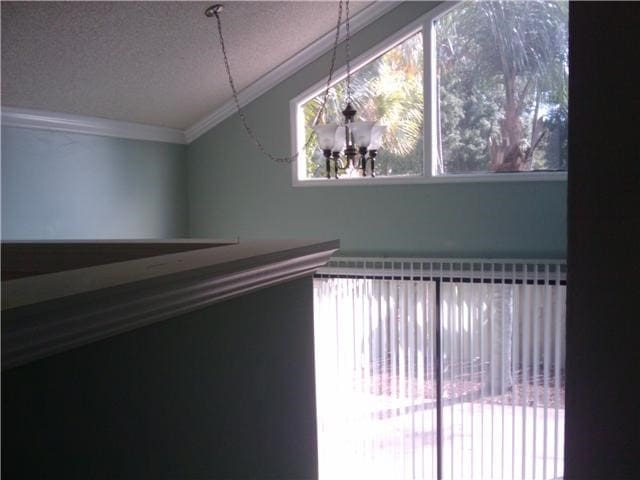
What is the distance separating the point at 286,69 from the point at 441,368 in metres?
2.48

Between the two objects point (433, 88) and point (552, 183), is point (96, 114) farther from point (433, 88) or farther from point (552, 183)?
point (552, 183)

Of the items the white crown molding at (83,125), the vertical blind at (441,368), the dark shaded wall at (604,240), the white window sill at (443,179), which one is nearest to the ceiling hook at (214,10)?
the white crown molding at (83,125)

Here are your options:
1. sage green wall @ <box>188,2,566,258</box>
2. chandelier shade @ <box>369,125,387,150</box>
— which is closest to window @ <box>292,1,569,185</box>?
sage green wall @ <box>188,2,566,258</box>

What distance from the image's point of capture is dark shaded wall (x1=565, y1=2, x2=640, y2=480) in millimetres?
759

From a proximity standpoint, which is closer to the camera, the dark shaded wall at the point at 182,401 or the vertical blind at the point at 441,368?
the dark shaded wall at the point at 182,401

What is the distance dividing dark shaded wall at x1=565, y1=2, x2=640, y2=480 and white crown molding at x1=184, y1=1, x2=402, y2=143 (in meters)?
3.31

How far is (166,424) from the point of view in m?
0.69

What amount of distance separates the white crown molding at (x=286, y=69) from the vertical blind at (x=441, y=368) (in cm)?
149

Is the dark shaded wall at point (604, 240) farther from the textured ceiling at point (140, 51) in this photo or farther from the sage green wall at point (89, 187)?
the sage green wall at point (89, 187)

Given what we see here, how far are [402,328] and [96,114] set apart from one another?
8.24ft

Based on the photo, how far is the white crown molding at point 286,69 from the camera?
3.86 m

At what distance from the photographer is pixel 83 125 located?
347 cm

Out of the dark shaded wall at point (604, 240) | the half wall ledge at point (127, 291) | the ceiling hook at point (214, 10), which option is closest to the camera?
the half wall ledge at point (127, 291)

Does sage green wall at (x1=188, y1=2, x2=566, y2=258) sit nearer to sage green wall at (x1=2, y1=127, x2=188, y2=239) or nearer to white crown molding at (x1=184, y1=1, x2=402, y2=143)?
white crown molding at (x1=184, y1=1, x2=402, y2=143)
